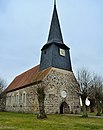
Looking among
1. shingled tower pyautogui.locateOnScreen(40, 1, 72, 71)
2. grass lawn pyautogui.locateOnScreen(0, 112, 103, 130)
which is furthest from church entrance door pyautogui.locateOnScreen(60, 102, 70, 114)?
grass lawn pyautogui.locateOnScreen(0, 112, 103, 130)

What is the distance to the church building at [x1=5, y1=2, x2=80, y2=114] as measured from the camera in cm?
3002

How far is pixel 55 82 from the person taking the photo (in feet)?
101

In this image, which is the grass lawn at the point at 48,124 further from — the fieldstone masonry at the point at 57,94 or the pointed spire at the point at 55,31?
the pointed spire at the point at 55,31

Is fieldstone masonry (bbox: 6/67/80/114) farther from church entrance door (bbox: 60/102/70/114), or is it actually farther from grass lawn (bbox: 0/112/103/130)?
grass lawn (bbox: 0/112/103/130)

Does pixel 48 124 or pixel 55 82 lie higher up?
pixel 55 82

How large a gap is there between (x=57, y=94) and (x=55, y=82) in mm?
1854

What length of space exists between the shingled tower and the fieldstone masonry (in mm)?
1143

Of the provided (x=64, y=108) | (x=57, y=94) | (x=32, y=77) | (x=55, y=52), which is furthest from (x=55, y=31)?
(x=64, y=108)

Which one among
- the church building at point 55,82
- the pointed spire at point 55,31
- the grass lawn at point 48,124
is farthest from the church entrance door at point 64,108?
the grass lawn at point 48,124

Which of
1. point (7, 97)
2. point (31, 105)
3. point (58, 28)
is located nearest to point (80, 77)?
point (31, 105)

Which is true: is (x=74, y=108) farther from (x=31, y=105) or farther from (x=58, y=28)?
(x=58, y=28)

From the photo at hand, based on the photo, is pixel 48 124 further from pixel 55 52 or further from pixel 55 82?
pixel 55 52

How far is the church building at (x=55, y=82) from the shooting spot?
30.0 metres

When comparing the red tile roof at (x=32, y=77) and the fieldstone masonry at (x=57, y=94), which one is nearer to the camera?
the fieldstone masonry at (x=57, y=94)
